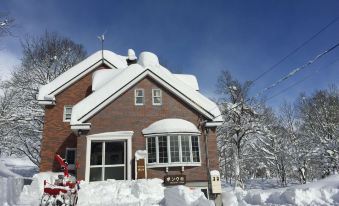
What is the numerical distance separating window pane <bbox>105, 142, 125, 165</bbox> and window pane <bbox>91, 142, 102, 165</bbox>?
0.71 m

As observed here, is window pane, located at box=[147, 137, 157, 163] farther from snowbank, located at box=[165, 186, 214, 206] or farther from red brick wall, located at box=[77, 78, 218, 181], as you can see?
snowbank, located at box=[165, 186, 214, 206]

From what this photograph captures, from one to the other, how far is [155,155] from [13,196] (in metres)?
8.07

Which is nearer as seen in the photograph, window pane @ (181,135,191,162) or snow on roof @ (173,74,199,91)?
window pane @ (181,135,191,162)

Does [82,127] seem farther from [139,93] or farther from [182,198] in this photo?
[182,198]

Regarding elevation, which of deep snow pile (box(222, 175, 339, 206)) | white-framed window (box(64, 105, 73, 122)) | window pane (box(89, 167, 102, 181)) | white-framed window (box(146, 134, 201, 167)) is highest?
white-framed window (box(64, 105, 73, 122))

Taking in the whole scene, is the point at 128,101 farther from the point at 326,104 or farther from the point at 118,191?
the point at 326,104

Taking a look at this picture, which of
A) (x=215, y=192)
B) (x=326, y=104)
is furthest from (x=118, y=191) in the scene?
(x=326, y=104)

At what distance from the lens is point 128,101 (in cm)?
1955

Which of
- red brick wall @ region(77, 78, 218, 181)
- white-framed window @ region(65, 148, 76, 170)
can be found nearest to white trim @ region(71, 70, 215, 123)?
red brick wall @ region(77, 78, 218, 181)

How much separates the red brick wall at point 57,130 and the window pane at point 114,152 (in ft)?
8.15

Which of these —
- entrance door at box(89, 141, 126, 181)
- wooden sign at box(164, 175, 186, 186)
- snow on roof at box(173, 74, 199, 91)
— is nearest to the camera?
wooden sign at box(164, 175, 186, 186)

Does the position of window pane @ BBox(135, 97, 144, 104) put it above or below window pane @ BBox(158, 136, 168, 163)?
above

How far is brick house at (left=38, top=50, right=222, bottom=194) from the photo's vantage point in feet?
59.4

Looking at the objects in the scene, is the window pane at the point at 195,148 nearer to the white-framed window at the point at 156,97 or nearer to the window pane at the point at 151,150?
the window pane at the point at 151,150
